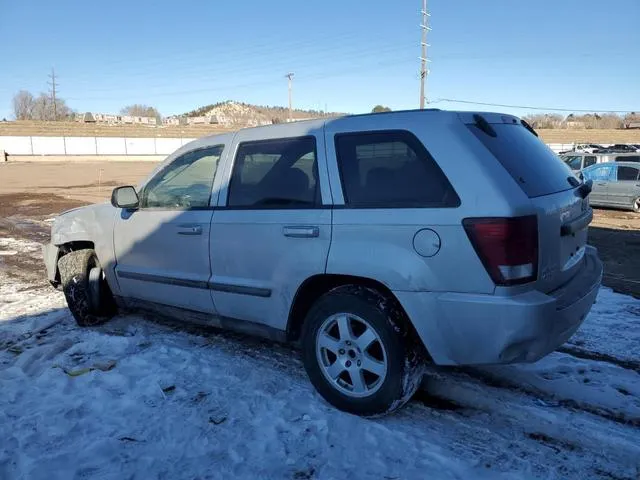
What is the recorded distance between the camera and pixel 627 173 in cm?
1507

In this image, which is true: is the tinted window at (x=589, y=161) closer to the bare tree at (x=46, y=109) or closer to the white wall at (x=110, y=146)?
the white wall at (x=110, y=146)

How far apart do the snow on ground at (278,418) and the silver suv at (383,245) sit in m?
0.34

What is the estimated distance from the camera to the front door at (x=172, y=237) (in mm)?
4039

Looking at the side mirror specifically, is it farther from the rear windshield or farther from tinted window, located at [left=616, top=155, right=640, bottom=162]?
tinted window, located at [left=616, top=155, right=640, bottom=162]

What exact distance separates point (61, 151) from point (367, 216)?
219 feet

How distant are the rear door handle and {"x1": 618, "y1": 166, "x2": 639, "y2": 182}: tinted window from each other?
14986 mm

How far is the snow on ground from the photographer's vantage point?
9.14 ft

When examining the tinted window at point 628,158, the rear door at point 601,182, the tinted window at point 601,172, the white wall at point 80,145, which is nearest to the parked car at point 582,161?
the tinted window at point 628,158

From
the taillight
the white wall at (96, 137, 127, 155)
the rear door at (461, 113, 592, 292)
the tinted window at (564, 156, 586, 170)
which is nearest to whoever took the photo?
the taillight

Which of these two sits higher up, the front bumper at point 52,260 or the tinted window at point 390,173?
the tinted window at point 390,173

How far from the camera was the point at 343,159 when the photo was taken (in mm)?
3316

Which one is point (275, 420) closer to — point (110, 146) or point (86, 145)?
point (86, 145)

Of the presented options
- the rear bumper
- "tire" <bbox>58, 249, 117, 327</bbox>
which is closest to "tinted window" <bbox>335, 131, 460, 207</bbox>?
the rear bumper

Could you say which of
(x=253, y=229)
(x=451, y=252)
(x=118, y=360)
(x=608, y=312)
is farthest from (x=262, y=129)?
(x=608, y=312)
